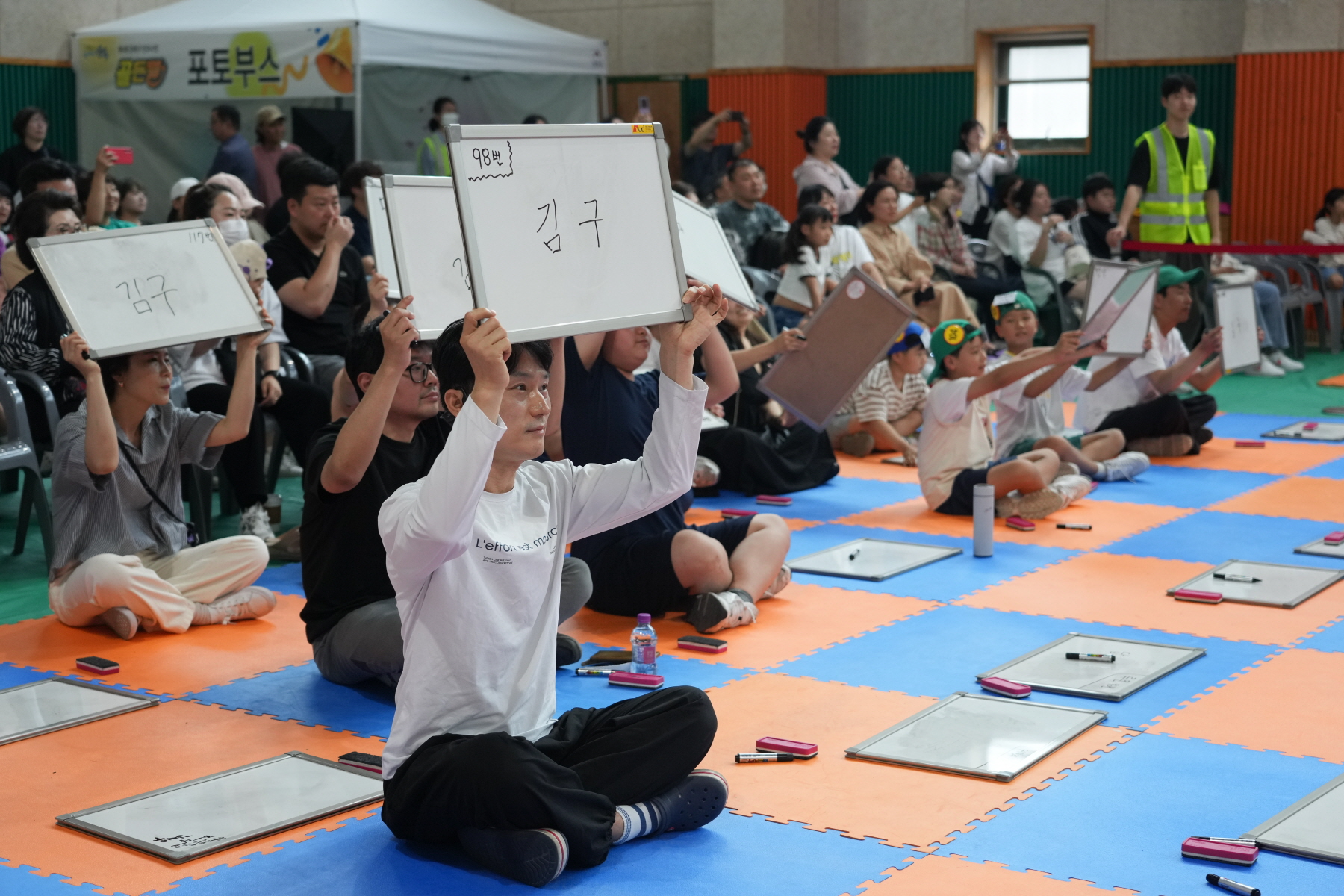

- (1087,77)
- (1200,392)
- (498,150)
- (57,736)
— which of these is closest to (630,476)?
(498,150)

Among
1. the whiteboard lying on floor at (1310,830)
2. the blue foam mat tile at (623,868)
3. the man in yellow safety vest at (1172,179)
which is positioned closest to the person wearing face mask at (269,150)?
the man in yellow safety vest at (1172,179)

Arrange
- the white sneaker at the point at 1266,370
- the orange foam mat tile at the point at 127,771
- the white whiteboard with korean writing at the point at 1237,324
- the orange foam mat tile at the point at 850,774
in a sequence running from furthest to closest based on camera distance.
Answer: the white sneaker at the point at 1266,370, the white whiteboard with korean writing at the point at 1237,324, the orange foam mat tile at the point at 850,774, the orange foam mat tile at the point at 127,771

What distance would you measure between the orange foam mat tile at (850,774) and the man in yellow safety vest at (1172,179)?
25.3 ft

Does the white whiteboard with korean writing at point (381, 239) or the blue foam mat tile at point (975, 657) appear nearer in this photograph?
the blue foam mat tile at point (975, 657)

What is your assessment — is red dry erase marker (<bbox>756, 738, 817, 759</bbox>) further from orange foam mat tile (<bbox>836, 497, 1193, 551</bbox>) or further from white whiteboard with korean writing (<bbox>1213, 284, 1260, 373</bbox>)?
white whiteboard with korean writing (<bbox>1213, 284, 1260, 373</bbox>)

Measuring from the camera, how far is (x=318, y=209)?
7.10 m

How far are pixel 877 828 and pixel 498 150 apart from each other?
181 cm

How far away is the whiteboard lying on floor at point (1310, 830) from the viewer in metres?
3.18

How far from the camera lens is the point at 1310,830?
3279 millimetres

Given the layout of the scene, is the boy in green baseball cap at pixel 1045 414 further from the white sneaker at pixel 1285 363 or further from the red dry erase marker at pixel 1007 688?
the white sneaker at pixel 1285 363

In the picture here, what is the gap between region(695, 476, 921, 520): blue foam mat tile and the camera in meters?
7.16

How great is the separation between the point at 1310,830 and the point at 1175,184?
8812 mm

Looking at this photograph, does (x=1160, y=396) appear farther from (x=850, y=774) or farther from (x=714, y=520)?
(x=850, y=774)

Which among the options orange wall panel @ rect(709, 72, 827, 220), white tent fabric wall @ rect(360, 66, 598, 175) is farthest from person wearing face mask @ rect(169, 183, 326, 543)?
orange wall panel @ rect(709, 72, 827, 220)
